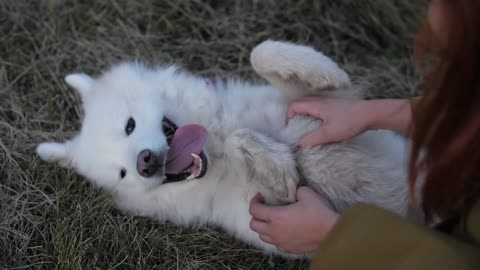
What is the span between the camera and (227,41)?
396 cm

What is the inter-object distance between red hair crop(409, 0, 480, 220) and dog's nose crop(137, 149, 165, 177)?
51.7 inches

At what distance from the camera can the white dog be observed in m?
2.47

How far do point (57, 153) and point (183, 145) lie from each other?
846mm

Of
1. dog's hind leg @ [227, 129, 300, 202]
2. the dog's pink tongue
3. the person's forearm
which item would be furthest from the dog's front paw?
the dog's pink tongue

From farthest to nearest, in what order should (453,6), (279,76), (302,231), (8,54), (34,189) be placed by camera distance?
1. (8,54)
2. (34,189)
3. (279,76)
4. (302,231)
5. (453,6)

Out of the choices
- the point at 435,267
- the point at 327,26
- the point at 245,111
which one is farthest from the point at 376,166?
the point at 327,26

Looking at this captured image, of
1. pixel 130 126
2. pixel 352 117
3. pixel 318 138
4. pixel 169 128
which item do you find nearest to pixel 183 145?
pixel 169 128

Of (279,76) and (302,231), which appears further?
(279,76)

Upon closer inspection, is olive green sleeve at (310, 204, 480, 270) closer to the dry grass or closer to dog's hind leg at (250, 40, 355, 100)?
dog's hind leg at (250, 40, 355, 100)

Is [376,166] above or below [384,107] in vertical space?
below

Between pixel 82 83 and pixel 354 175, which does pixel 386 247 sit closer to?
pixel 354 175

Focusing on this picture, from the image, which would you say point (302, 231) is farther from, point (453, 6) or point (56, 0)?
point (56, 0)

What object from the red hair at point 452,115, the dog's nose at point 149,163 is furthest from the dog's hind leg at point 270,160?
the red hair at point 452,115

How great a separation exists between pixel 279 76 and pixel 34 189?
1519 mm
